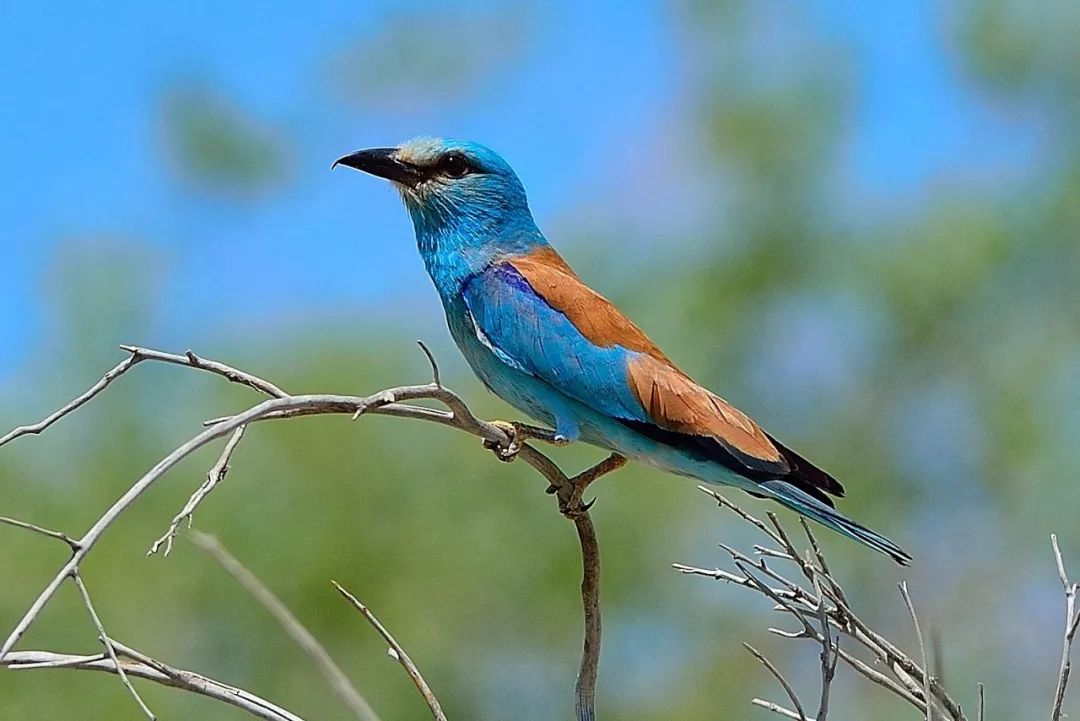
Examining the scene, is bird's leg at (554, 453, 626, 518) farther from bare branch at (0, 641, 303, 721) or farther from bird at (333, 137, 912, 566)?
bare branch at (0, 641, 303, 721)

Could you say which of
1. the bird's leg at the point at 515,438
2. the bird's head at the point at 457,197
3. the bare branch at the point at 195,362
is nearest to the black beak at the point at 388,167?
the bird's head at the point at 457,197

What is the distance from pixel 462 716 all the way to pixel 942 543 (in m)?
4.78

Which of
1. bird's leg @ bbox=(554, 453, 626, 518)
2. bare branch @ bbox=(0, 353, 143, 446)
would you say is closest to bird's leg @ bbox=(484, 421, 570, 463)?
bird's leg @ bbox=(554, 453, 626, 518)

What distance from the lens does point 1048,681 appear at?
22.8ft

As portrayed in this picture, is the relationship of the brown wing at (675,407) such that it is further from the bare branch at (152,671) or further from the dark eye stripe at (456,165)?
the bare branch at (152,671)

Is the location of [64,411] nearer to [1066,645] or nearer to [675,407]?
[1066,645]

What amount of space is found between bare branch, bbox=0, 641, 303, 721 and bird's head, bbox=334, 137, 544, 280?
4.40 ft

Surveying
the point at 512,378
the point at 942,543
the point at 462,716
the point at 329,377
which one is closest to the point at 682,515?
the point at 462,716

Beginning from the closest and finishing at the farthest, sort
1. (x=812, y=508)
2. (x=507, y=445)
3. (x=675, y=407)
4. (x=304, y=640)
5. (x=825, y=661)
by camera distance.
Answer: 1. (x=304, y=640)
2. (x=825, y=661)
3. (x=507, y=445)
4. (x=812, y=508)
5. (x=675, y=407)

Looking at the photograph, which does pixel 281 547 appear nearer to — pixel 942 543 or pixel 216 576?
pixel 216 576

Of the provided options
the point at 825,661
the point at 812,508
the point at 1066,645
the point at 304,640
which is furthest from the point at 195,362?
the point at 812,508

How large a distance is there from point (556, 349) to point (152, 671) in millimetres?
1155

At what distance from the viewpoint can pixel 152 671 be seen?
1.73m

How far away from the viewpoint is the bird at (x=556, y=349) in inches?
100
